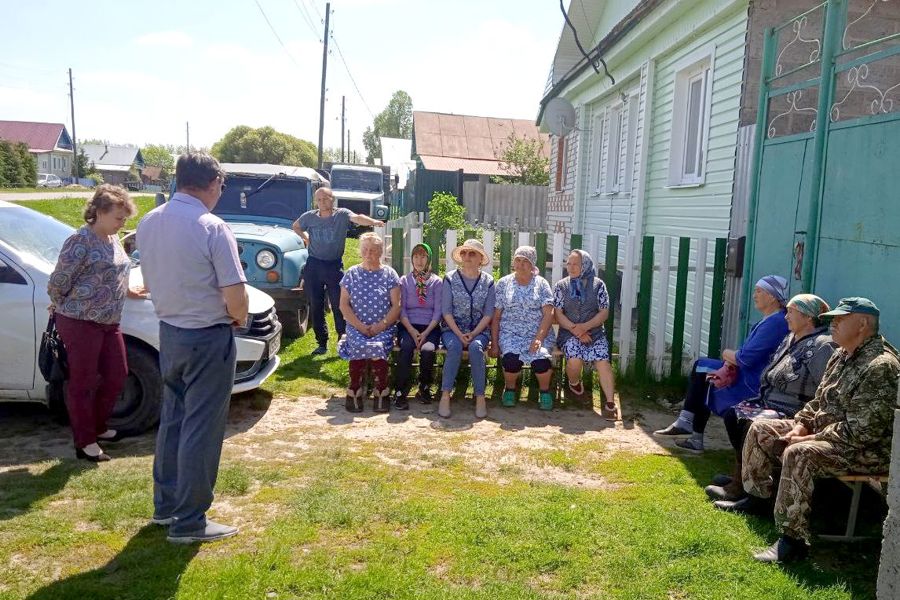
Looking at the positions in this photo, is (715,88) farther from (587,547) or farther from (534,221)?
(534,221)

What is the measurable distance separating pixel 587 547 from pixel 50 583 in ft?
8.09

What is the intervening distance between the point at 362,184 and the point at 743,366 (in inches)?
890

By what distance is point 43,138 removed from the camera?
3108 inches

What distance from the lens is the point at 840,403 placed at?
143 inches

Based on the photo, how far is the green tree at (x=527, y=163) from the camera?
103 feet

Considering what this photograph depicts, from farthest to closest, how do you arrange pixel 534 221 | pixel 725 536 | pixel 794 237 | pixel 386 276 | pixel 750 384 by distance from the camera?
1. pixel 534 221
2. pixel 386 276
3. pixel 794 237
4. pixel 750 384
5. pixel 725 536

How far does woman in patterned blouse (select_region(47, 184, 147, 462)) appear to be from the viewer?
458cm

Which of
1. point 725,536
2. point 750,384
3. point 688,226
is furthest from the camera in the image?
point 688,226

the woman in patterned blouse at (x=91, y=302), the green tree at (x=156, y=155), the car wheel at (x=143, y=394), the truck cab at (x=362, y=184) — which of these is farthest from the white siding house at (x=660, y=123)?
the green tree at (x=156, y=155)

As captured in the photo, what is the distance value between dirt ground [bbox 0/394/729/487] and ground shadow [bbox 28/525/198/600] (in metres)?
1.41

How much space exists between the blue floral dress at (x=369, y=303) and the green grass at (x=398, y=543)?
5.97 ft

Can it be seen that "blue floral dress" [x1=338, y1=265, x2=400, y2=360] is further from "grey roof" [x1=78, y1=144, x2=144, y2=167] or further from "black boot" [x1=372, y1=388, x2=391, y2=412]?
"grey roof" [x1=78, y1=144, x2=144, y2=167]

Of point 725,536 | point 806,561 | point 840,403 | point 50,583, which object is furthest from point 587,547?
point 50,583

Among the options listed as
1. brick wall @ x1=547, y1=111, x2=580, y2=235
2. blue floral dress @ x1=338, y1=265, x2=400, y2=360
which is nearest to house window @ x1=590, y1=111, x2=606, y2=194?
brick wall @ x1=547, y1=111, x2=580, y2=235
